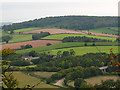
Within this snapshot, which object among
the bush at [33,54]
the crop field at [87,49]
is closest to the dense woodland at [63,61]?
the bush at [33,54]

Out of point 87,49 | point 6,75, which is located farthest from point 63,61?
point 6,75

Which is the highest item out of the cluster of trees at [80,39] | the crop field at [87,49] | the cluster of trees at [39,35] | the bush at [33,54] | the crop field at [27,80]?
the cluster of trees at [39,35]

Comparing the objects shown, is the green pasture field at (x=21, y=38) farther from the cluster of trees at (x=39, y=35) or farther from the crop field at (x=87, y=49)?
the crop field at (x=87, y=49)

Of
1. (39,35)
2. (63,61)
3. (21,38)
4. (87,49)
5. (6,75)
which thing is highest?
(6,75)

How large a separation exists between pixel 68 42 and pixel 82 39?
6405 millimetres

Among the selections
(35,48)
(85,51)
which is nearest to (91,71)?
(85,51)

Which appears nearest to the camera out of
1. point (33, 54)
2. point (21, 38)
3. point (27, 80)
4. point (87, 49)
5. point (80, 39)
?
point (27, 80)

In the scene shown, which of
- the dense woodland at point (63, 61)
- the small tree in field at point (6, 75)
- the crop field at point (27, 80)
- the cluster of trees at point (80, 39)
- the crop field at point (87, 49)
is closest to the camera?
the small tree in field at point (6, 75)

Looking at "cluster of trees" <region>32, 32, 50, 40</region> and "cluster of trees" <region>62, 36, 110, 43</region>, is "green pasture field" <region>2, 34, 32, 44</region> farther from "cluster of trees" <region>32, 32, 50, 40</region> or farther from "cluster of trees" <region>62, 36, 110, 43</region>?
"cluster of trees" <region>62, 36, 110, 43</region>

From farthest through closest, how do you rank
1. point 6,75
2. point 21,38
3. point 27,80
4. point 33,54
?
point 21,38, point 33,54, point 27,80, point 6,75

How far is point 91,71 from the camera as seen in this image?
55594 millimetres

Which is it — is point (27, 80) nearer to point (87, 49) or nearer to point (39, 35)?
point (87, 49)

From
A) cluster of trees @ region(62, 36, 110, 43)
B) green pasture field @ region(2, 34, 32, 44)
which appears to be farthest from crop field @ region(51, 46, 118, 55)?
green pasture field @ region(2, 34, 32, 44)

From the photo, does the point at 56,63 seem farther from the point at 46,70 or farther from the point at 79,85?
the point at 79,85
